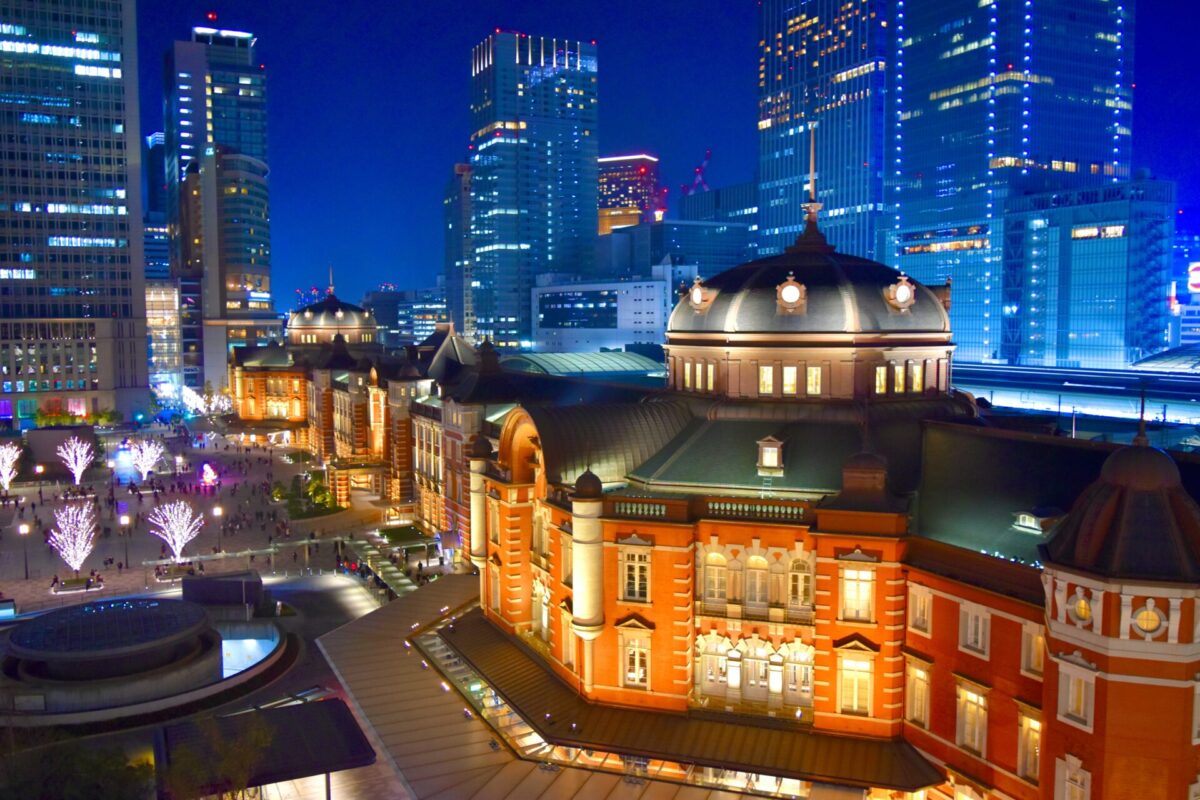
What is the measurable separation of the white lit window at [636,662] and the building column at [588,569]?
143 centimetres

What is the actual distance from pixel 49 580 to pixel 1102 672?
6663 cm

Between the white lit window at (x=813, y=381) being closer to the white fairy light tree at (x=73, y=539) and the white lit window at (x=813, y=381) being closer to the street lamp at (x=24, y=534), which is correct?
the white fairy light tree at (x=73, y=539)

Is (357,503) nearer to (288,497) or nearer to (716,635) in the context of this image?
(288,497)

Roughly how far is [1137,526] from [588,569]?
2074cm

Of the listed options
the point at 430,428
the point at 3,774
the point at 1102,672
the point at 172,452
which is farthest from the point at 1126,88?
the point at 3,774

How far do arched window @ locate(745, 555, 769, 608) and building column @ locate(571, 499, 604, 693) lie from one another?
611 centimetres

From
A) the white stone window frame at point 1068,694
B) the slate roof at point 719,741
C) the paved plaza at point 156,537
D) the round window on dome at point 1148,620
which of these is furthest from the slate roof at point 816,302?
the paved plaza at point 156,537

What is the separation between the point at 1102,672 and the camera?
29.4 m

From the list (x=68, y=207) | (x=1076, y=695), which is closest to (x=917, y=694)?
(x=1076, y=695)

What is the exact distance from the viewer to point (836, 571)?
38562 millimetres

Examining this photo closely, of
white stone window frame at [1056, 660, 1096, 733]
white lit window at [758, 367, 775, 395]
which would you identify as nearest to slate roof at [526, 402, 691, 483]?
white lit window at [758, 367, 775, 395]

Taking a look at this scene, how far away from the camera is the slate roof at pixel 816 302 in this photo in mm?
46750

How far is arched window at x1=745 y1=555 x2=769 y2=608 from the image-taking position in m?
40.2

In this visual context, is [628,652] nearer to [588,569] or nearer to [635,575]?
[635,575]
